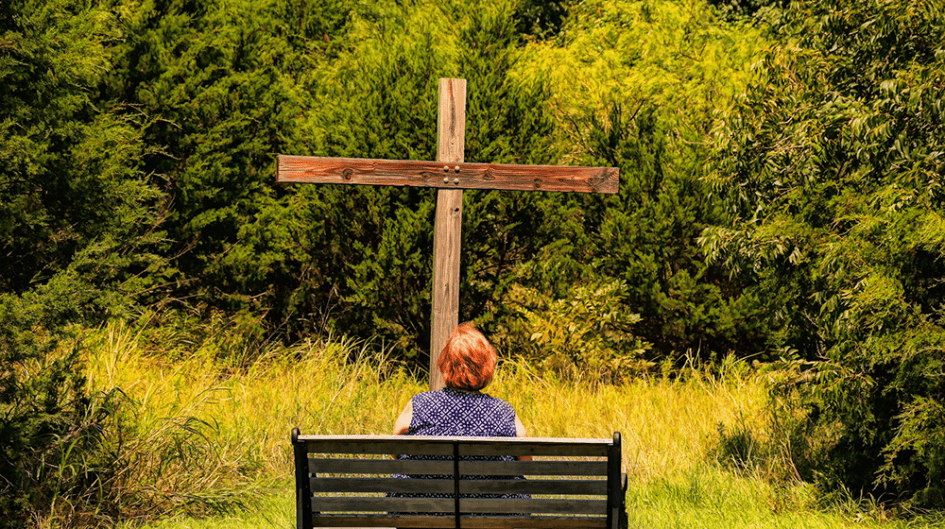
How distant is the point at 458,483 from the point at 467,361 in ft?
1.53

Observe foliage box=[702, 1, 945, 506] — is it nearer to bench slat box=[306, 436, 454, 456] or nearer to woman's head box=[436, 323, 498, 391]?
woman's head box=[436, 323, 498, 391]

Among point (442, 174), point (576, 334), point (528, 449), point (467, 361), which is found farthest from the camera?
point (576, 334)

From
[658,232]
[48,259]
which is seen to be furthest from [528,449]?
[658,232]

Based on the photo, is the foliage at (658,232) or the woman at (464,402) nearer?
the woman at (464,402)

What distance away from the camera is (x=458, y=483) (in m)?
3.58

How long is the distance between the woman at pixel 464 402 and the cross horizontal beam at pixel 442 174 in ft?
8.01

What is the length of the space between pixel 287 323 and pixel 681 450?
5.31 m

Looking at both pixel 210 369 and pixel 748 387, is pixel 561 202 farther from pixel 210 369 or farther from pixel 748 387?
pixel 210 369

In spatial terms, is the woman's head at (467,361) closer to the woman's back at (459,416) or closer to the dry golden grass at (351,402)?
the woman's back at (459,416)

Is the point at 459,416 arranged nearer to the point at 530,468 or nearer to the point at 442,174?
the point at 530,468

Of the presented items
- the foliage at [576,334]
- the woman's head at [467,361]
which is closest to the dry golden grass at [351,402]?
the foliage at [576,334]

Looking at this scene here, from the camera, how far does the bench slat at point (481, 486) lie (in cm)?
356

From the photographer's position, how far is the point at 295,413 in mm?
6965

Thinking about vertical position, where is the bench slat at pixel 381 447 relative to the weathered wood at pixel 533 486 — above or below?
above
